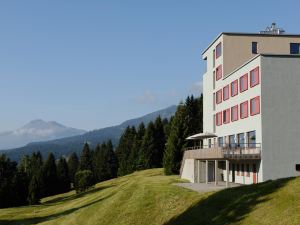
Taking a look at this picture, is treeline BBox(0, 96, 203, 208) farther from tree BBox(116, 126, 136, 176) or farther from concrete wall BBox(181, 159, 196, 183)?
concrete wall BBox(181, 159, 196, 183)

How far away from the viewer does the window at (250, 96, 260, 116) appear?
47.5 metres

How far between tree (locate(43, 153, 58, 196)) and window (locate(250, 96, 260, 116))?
284 feet

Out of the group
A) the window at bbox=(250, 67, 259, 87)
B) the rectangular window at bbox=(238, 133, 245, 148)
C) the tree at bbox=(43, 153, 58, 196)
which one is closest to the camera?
the window at bbox=(250, 67, 259, 87)

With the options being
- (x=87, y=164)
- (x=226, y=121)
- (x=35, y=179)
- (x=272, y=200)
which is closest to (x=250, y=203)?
(x=272, y=200)

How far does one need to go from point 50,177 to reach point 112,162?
A: 27.2 metres

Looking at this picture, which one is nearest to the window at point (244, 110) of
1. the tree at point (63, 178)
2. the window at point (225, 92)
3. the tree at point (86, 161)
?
the window at point (225, 92)

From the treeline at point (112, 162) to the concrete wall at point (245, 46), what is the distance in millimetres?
23610

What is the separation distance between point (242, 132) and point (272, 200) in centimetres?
2551

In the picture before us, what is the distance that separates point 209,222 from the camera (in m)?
29.5

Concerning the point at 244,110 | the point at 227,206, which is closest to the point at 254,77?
the point at 244,110

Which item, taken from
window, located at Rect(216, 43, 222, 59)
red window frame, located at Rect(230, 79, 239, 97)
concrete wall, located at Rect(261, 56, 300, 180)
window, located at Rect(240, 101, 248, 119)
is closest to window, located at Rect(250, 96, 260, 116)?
concrete wall, located at Rect(261, 56, 300, 180)

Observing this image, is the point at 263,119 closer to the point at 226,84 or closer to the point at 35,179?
the point at 226,84

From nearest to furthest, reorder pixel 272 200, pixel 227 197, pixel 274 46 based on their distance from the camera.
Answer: pixel 272 200, pixel 227 197, pixel 274 46

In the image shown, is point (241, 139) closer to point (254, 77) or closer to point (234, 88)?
point (234, 88)
